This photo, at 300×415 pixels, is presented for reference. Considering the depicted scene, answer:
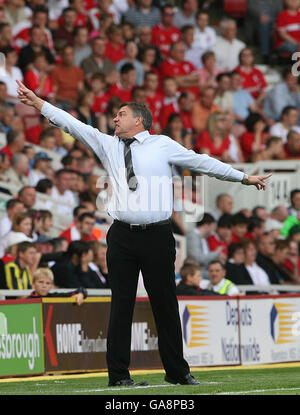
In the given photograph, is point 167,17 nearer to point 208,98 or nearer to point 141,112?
point 208,98

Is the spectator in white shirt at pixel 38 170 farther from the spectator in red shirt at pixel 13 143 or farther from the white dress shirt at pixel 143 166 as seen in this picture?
the white dress shirt at pixel 143 166

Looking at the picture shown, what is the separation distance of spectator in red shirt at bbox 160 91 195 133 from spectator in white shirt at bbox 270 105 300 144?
180cm

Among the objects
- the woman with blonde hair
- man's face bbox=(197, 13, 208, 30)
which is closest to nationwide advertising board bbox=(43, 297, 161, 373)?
the woman with blonde hair

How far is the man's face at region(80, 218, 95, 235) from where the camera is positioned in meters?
15.5

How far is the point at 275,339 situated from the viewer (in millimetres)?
15078

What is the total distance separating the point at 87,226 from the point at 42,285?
2762 millimetres

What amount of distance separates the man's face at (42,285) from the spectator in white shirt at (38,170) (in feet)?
13.7

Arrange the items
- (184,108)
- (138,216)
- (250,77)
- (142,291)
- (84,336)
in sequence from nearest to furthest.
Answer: (138,216)
(84,336)
(142,291)
(184,108)
(250,77)

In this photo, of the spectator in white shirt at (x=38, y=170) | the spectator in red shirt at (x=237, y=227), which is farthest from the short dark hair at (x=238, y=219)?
the spectator in white shirt at (x=38, y=170)

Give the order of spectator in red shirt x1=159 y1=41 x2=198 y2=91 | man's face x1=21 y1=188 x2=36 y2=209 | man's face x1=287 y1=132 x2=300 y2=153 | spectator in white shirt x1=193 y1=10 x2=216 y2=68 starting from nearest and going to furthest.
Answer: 1. man's face x1=21 y1=188 x2=36 y2=209
2. man's face x1=287 y1=132 x2=300 y2=153
3. spectator in red shirt x1=159 y1=41 x2=198 y2=91
4. spectator in white shirt x1=193 y1=10 x2=216 y2=68

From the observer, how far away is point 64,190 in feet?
56.4

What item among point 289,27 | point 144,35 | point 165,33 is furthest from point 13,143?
point 289,27

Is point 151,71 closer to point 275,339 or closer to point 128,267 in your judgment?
point 275,339

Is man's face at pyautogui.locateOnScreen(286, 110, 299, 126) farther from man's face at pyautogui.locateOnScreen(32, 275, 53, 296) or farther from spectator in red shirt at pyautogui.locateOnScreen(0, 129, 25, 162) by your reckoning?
man's face at pyautogui.locateOnScreen(32, 275, 53, 296)
